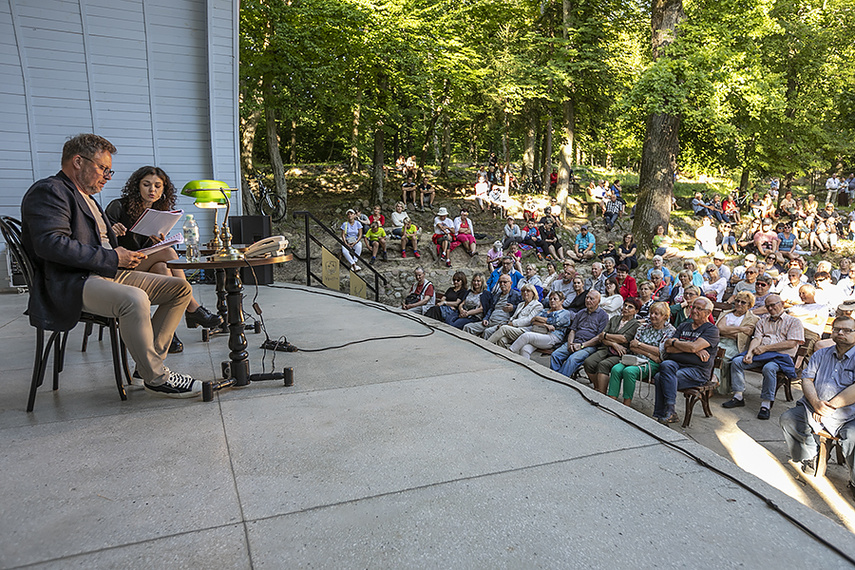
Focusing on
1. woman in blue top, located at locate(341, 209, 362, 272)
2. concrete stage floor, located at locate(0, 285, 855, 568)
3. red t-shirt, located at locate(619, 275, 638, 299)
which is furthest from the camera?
woman in blue top, located at locate(341, 209, 362, 272)

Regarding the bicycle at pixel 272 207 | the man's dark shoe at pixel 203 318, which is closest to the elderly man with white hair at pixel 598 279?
the man's dark shoe at pixel 203 318

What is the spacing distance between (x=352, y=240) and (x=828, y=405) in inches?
374

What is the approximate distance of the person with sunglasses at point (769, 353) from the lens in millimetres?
5191

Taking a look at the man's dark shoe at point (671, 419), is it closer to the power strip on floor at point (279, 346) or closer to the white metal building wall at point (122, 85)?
the power strip on floor at point (279, 346)

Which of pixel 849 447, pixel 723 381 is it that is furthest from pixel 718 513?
pixel 723 381

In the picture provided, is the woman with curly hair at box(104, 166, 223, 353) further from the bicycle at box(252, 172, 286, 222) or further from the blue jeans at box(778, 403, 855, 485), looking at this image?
the bicycle at box(252, 172, 286, 222)

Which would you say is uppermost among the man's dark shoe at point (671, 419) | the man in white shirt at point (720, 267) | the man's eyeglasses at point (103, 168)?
the man's eyeglasses at point (103, 168)

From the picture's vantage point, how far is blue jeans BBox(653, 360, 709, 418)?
4.93m

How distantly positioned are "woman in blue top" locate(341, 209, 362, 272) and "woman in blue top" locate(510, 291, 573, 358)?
5.91 meters

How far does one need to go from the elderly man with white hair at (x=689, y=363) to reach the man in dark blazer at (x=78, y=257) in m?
4.14

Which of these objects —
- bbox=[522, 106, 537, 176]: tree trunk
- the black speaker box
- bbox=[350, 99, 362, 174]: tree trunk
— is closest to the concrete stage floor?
the black speaker box

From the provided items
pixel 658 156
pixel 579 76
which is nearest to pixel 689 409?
pixel 658 156

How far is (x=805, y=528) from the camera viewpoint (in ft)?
6.35

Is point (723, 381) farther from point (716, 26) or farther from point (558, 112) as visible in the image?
point (558, 112)
